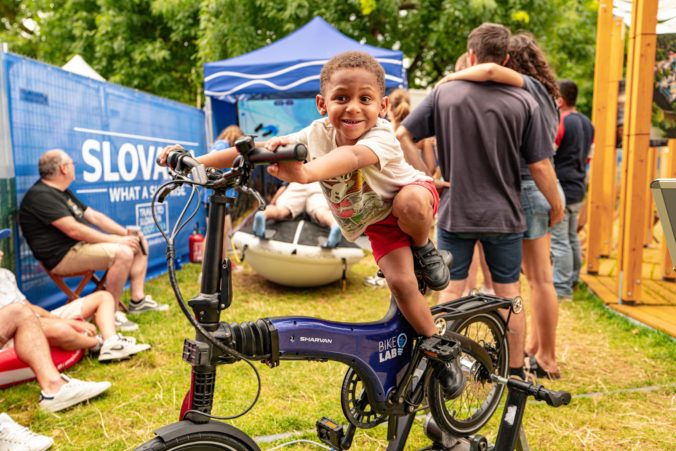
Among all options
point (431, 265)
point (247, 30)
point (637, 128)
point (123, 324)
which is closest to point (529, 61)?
point (431, 265)

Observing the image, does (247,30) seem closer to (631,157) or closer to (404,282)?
(631,157)

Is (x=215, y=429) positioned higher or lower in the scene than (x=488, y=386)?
higher

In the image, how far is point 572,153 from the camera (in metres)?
5.84

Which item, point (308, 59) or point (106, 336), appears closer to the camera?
point (106, 336)

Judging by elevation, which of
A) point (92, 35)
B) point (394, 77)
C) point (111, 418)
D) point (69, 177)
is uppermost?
point (92, 35)

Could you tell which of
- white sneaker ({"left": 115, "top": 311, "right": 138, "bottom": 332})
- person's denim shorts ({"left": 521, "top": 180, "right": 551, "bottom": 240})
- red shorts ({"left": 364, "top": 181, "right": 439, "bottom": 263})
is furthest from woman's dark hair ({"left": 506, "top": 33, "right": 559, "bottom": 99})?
white sneaker ({"left": 115, "top": 311, "right": 138, "bottom": 332})

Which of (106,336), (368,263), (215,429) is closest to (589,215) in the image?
(368,263)

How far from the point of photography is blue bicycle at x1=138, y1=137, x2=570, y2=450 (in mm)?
1664

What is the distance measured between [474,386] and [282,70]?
6451 millimetres

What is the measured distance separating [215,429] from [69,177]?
3.91 meters

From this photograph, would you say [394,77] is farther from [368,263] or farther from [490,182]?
[490,182]

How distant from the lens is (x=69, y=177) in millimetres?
4988

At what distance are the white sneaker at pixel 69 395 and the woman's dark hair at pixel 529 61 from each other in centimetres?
317

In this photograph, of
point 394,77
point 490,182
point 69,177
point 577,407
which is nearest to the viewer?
→ point 490,182
